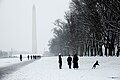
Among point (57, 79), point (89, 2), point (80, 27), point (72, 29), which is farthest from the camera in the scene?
point (72, 29)

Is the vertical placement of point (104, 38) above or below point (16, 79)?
above

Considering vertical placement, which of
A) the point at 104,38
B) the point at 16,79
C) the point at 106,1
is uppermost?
the point at 106,1

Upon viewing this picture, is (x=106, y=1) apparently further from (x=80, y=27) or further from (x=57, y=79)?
(x=80, y=27)

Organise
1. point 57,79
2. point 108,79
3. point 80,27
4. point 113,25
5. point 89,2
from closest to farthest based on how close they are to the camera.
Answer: point 108,79 → point 57,79 → point 113,25 → point 89,2 → point 80,27

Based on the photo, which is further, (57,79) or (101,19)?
(101,19)

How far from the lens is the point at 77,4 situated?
41344mm

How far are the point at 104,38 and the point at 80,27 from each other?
16.2 meters

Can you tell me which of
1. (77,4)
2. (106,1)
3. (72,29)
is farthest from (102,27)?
(72,29)

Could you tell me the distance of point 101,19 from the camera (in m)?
35.6

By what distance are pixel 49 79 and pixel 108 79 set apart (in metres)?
3.91

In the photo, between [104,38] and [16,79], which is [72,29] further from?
[16,79]

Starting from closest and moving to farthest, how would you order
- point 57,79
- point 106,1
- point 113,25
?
1. point 57,79
2. point 106,1
3. point 113,25

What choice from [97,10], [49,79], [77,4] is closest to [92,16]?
[97,10]

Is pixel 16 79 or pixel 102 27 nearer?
pixel 16 79
